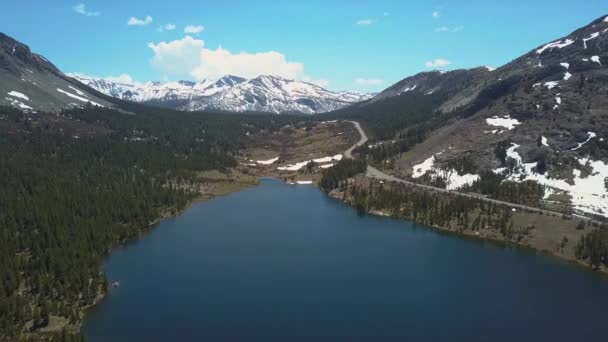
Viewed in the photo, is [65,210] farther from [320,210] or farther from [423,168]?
[423,168]

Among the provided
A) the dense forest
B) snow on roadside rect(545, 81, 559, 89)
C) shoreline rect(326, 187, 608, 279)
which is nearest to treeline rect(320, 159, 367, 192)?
shoreline rect(326, 187, 608, 279)

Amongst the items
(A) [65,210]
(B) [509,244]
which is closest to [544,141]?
(B) [509,244]

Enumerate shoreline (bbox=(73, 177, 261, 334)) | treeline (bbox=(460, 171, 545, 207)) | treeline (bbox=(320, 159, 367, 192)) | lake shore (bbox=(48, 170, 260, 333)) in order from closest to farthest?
1. lake shore (bbox=(48, 170, 260, 333))
2. shoreline (bbox=(73, 177, 261, 334))
3. treeline (bbox=(460, 171, 545, 207))
4. treeline (bbox=(320, 159, 367, 192))

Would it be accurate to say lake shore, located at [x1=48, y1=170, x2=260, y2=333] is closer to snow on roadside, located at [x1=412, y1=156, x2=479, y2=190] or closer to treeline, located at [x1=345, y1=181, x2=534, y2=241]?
treeline, located at [x1=345, y1=181, x2=534, y2=241]

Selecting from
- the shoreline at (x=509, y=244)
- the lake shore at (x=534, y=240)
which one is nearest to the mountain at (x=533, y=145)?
the lake shore at (x=534, y=240)

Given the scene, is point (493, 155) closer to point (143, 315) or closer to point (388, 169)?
point (388, 169)

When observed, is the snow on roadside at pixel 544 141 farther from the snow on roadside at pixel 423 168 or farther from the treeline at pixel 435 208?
the treeline at pixel 435 208

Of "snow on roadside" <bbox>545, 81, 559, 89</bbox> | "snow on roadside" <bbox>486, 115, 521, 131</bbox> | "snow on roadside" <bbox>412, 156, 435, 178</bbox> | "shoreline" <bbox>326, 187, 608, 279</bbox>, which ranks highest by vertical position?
"snow on roadside" <bbox>545, 81, 559, 89</bbox>
